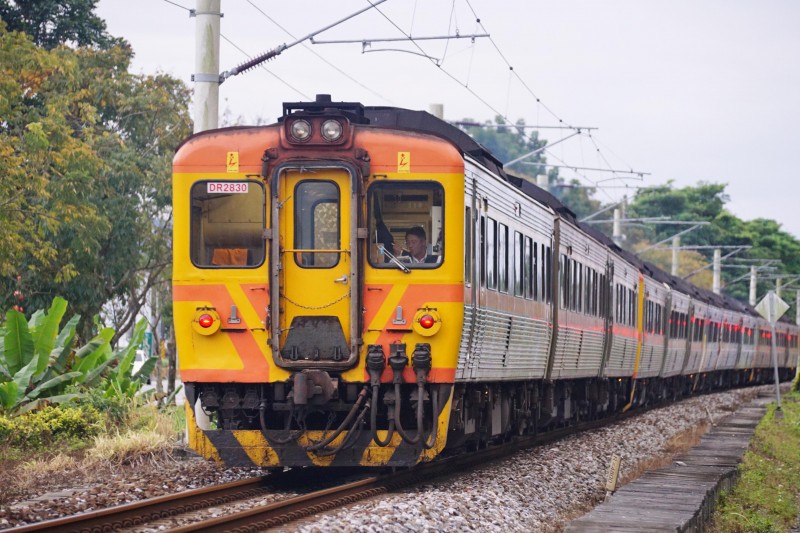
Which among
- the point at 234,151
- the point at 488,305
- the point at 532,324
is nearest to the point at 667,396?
the point at 532,324

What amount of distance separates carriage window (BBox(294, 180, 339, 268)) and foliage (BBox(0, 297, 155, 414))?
4394 millimetres

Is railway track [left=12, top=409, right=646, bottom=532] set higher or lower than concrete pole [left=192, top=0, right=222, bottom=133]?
lower

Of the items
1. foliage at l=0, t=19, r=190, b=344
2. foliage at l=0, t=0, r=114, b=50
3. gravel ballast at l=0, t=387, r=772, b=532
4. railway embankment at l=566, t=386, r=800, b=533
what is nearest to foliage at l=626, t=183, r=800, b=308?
foliage at l=0, t=0, r=114, b=50

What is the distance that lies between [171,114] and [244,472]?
13.8 meters

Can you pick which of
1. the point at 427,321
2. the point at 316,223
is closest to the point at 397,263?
the point at 427,321

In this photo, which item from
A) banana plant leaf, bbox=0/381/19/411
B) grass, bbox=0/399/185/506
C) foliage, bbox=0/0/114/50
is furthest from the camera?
foliage, bbox=0/0/114/50

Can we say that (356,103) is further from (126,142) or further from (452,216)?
(126,142)

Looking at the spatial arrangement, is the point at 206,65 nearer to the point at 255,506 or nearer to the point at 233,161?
the point at 233,161

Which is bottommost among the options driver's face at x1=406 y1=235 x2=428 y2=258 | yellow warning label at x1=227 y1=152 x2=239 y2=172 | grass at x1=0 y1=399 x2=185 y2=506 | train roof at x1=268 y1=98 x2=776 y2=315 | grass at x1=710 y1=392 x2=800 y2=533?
grass at x1=710 y1=392 x2=800 y2=533

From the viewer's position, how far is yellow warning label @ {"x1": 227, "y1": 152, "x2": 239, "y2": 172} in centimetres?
1091

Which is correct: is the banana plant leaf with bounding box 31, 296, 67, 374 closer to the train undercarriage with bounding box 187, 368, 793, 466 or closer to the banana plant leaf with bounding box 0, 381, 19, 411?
the banana plant leaf with bounding box 0, 381, 19, 411

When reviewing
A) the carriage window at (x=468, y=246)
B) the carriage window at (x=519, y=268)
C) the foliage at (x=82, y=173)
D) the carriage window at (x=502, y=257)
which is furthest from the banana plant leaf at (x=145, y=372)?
the carriage window at (x=468, y=246)

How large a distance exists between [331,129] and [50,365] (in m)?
5.78

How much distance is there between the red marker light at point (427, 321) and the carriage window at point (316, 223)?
86cm
